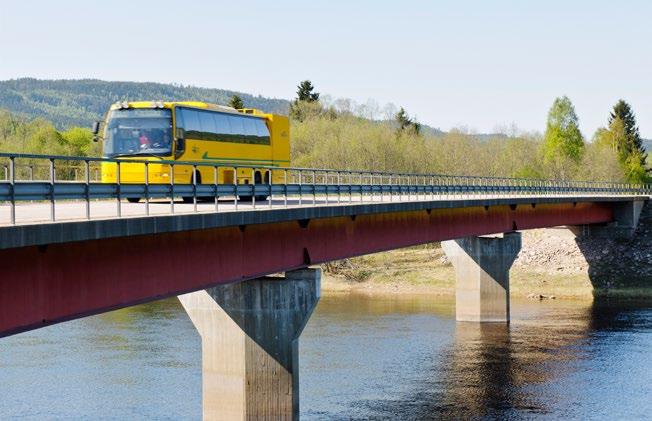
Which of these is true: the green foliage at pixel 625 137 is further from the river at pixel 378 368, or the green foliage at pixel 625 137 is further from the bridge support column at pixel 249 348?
the bridge support column at pixel 249 348

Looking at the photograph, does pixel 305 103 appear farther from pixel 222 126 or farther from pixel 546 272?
pixel 222 126

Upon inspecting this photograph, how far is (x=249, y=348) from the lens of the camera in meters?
38.8

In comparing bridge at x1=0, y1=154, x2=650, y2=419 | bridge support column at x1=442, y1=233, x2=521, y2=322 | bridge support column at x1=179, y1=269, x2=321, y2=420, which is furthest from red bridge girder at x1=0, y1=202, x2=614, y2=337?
bridge support column at x1=442, y1=233, x2=521, y2=322

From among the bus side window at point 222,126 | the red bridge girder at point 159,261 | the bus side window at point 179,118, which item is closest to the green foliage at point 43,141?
the bus side window at point 222,126

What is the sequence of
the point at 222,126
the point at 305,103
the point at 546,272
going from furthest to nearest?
the point at 305,103 → the point at 546,272 → the point at 222,126

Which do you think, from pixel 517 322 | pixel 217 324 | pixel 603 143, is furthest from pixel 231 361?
pixel 603 143

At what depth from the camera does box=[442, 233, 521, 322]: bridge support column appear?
7194cm

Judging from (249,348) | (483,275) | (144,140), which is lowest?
(483,275)

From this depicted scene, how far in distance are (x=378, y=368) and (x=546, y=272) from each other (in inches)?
1592

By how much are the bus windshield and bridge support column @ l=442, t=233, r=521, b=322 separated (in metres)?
33.2

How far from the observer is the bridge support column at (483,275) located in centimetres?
7194

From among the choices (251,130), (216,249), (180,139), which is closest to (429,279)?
(251,130)

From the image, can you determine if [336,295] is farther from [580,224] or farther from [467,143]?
[467,143]

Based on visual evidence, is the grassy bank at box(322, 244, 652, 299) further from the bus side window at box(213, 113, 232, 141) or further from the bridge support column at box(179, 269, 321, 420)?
the bridge support column at box(179, 269, 321, 420)
